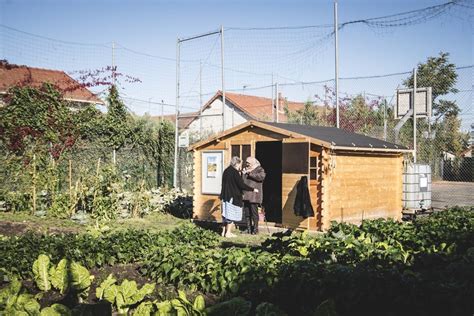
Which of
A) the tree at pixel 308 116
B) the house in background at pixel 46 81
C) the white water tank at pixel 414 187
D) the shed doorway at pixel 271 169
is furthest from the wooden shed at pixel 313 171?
the tree at pixel 308 116

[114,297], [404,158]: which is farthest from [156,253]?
[404,158]

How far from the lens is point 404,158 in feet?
49.4

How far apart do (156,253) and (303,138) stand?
227 inches

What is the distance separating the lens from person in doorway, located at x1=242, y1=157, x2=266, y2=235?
11.2 m

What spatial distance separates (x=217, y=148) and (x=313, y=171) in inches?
120

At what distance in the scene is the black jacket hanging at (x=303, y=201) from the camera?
36.3 ft

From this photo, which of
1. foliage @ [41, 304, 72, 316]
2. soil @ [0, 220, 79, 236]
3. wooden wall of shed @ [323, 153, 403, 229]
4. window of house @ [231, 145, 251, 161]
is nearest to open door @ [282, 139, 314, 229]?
wooden wall of shed @ [323, 153, 403, 229]

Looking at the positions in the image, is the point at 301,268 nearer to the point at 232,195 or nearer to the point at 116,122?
the point at 232,195

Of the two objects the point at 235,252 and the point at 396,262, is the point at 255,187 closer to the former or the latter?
the point at 235,252

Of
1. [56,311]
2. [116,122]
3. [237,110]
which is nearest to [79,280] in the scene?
[56,311]

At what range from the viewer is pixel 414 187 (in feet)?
48.0

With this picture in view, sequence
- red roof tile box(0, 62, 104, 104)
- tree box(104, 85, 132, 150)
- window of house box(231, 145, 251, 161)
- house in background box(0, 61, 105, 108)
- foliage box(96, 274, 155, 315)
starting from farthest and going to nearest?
red roof tile box(0, 62, 104, 104), house in background box(0, 61, 105, 108), tree box(104, 85, 132, 150), window of house box(231, 145, 251, 161), foliage box(96, 274, 155, 315)

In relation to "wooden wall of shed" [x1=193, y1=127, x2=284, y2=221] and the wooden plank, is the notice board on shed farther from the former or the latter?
the wooden plank

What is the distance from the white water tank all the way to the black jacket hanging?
478 cm
